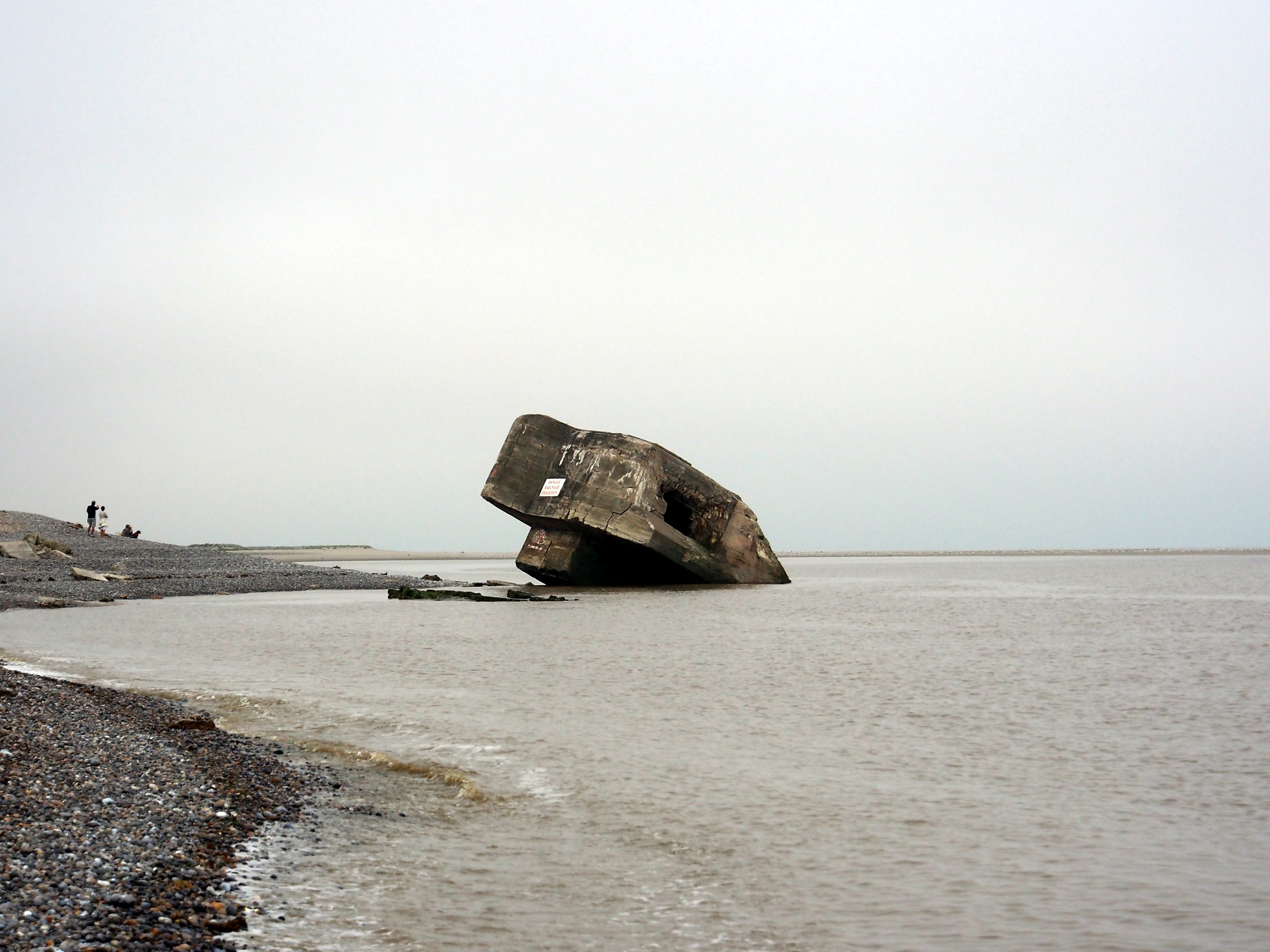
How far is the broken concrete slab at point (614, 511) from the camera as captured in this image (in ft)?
71.2

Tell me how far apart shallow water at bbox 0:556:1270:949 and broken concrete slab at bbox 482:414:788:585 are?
256 inches

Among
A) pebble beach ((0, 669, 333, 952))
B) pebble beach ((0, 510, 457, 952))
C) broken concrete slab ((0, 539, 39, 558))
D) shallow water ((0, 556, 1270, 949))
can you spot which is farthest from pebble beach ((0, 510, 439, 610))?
pebble beach ((0, 669, 333, 952))

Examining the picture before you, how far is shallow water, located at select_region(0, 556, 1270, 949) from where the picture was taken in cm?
390

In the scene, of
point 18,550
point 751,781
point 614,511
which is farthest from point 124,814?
point 18,550

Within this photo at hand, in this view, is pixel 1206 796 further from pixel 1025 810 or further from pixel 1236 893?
pixel 1236 893

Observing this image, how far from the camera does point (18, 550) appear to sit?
2508cm

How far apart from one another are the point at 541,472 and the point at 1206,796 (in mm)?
17953

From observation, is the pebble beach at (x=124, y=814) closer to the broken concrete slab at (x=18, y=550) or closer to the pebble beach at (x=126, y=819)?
the pebble beach at (x=126, y=819)

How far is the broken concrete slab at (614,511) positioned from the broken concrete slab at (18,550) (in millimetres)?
11396

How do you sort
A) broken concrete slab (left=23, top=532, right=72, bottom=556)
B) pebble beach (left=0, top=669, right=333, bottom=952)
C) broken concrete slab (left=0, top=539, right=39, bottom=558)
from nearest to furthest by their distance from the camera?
pebble beach (left=0, top=669, right=333, bottom=952)
broken concrete slab (left=0, top=539, right=39, bottom=558)
broken concrete slab (left=23, top=532, right=72, bottom=556)

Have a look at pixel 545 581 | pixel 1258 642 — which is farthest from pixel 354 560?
pixel 1258 642

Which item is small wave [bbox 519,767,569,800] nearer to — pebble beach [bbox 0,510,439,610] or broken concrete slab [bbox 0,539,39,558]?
pebble beach [bbox 0,510,439,610]

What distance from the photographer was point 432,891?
4102 millimetres

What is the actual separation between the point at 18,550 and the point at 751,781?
24.4 meters
